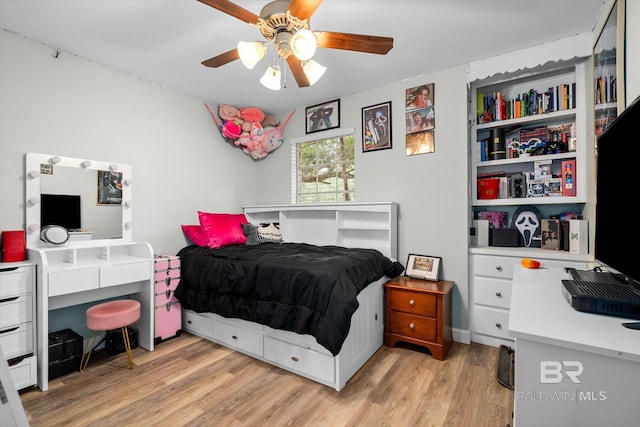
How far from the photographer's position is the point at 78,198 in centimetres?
253

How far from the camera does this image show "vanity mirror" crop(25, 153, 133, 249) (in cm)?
227

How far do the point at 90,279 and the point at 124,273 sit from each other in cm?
23

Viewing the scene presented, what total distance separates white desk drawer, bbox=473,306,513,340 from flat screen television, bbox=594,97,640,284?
50.6 inches

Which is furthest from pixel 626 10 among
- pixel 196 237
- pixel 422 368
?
pixel 196 237

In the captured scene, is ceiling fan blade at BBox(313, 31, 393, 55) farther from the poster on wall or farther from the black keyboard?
the black keyboard

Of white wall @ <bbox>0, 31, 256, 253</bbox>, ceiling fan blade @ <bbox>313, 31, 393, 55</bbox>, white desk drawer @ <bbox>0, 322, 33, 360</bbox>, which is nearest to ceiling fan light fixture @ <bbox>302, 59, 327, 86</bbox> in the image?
ceiling fan blade @ <bbox>313, 31, 393, 55</bbox>

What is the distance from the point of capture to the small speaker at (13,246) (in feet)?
6.66

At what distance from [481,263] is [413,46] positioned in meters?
1.95

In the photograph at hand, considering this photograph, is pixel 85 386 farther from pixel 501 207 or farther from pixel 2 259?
pixel 501 207

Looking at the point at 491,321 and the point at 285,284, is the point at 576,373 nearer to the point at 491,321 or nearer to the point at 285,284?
the point at 285,284

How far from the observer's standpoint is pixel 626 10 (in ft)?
4.99

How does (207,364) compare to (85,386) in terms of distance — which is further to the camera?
(207,364)

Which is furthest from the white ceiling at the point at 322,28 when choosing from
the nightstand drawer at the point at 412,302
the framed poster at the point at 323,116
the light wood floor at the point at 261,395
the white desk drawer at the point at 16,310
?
the light wood floor at the point at 261,395

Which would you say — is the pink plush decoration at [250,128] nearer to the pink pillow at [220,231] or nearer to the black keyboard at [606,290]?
the pink pillow at [220,231]
